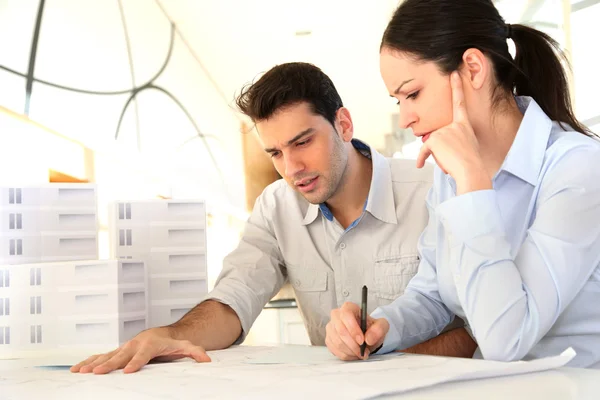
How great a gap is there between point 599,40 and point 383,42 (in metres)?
2.15

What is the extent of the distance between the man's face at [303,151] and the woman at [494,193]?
1.64 ft

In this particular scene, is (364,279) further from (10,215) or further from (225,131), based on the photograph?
(225,131)

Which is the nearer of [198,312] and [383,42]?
[383,42]

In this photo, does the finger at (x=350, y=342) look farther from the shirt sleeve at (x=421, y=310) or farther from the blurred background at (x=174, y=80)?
the blurred background at (x=174, y=80)

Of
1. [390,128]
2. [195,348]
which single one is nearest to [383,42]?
[195,348]

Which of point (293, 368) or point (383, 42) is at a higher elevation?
point (383, 42)

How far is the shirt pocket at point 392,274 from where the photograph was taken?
5.74 ft

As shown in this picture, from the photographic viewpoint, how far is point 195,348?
1.13 meters

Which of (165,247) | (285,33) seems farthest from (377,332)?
(285,33)

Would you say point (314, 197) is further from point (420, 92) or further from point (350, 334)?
point (350, 334)

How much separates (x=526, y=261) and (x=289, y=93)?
3.31 feet

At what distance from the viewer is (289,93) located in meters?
1.82

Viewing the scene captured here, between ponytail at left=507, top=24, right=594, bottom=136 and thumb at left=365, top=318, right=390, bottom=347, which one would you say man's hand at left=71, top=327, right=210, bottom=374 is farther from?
ponytail at left=507, top=24, right=594, bottom=136

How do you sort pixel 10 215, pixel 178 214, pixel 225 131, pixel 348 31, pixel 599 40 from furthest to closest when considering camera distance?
pixel 225 131, pixel 348 31, pixel 599 40, pixel 178 214, pixel 10 215
